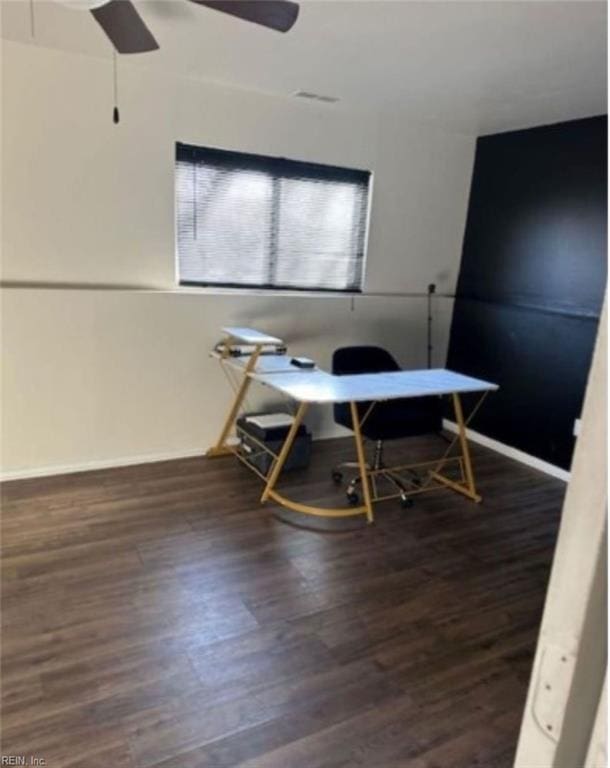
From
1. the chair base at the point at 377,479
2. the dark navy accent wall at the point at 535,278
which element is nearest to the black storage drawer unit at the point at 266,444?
the chair base at the point at 377,479

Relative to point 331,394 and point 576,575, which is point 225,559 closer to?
point 331,394

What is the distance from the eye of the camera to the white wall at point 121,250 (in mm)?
3027

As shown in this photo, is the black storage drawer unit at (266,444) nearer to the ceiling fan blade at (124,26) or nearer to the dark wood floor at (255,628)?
the dark wood floor at (255,628)

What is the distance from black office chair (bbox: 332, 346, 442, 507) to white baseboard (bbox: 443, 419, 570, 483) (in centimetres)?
92

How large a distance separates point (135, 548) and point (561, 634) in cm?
250

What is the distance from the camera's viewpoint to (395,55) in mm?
2639

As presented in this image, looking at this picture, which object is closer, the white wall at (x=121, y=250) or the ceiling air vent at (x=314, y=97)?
the white wall at (x=121, y=250)

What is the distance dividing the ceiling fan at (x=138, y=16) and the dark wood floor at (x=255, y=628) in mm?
2197

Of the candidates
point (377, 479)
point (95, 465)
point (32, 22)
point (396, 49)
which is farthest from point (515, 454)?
point (32, 22)

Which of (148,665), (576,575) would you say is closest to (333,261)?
(148,665)

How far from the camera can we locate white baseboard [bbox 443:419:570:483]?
382 centimetres

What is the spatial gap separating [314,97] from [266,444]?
7.40 ft

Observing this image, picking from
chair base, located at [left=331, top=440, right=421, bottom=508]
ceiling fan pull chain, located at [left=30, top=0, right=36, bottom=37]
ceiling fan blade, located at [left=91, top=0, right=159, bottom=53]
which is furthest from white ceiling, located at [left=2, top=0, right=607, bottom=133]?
chair base, located at [left=331, top=440, right=421, bottom=508]

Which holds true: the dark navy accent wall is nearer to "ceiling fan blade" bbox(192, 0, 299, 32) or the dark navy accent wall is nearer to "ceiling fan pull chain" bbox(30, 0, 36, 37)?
"ceiling fan blade" bbox(192, 0, 299, 32)
